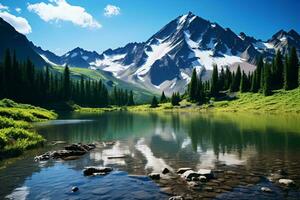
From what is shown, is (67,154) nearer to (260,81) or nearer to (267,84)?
(267,84)

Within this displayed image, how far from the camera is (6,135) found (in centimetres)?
3500

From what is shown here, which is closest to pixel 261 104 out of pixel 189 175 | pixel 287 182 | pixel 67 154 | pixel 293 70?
pixel 293 70

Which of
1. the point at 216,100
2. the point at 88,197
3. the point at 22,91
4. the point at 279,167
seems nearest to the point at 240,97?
the point at 216,100

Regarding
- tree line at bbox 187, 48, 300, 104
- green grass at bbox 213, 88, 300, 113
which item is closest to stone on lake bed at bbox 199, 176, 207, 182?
green grass at bbox 213, 88, 300, 113

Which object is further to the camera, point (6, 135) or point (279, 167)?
point (6, 135)

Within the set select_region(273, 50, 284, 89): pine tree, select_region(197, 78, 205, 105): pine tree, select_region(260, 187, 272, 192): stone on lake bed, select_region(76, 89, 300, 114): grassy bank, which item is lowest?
select_region(260, 187, 272, 192): stone on lake bed

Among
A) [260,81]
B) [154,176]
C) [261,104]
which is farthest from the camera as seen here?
[260,81]

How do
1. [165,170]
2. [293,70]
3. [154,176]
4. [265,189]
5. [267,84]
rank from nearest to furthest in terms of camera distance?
[265,189] < [154,176] < [165,170] < [293,70] < [267,84]

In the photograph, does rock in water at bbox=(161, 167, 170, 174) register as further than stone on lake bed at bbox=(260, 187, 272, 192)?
Yes

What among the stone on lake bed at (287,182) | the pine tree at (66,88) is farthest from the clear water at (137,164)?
the pine tree at (66,88)

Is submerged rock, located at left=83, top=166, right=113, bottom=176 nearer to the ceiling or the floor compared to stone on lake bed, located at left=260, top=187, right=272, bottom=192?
nearer to the ceiling

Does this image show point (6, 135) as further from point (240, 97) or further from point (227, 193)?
point (240, 97)

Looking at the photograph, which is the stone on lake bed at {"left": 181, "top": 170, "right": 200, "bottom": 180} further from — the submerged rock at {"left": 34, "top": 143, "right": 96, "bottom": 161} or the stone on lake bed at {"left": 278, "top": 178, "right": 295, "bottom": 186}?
the submerged rock at {"left": 34, "top": 143, "right": 96, "bottom": 161}

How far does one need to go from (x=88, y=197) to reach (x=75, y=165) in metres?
9.71
